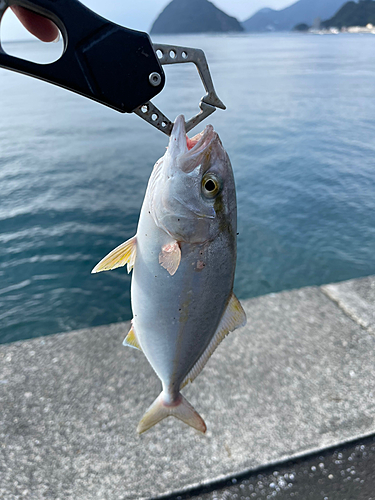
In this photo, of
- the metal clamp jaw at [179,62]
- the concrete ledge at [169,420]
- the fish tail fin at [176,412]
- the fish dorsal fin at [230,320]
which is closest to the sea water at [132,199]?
the concrete ledge at [169,420]

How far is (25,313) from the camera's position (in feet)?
20.3

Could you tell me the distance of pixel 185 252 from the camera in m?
1.52

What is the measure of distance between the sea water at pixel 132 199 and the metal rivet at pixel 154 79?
5.10 meters

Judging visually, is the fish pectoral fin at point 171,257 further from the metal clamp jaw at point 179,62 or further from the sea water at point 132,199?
the sea water at point 132,199

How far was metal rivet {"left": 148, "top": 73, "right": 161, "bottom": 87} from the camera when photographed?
127 centimetres

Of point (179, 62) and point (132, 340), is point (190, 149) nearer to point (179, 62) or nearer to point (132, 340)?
point (179, 62)

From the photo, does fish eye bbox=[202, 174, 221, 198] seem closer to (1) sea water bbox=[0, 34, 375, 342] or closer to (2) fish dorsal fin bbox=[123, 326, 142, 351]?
(2) fish dorsal fin bbox=[123, 326, 142, 351]

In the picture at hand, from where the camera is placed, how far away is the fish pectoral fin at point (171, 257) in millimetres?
1453

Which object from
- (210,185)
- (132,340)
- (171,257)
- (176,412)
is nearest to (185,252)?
(171,257)

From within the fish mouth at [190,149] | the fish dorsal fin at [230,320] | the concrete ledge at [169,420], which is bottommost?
the concrete ledge at [169,420]

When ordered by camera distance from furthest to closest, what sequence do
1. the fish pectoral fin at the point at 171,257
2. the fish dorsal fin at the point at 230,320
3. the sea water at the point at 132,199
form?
the sea water at the point at 132,199 → the fish dorsal fin at the point at 230,320 → the fish pectoral fin at the point at 171,257

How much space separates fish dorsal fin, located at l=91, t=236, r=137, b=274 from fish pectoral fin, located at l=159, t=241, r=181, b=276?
7.0 inches

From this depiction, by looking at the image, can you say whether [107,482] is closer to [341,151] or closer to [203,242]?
[203,242]

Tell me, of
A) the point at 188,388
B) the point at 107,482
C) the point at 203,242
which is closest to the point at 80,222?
the point at 188,388
